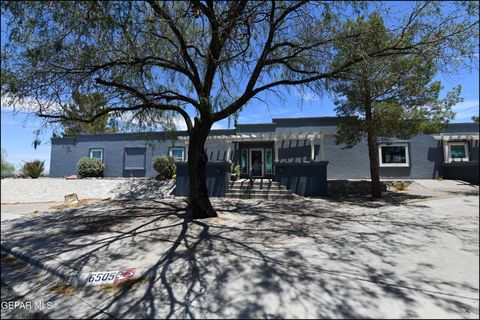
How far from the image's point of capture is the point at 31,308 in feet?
14.0

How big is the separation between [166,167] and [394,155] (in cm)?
1437

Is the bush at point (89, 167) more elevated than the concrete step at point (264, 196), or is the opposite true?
the bush at point (89, 167)

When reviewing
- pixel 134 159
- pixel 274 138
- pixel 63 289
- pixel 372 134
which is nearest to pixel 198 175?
pixel 63 289

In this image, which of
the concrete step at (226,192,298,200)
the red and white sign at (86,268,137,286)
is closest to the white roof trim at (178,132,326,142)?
the concrete step at (226,192,298,200)

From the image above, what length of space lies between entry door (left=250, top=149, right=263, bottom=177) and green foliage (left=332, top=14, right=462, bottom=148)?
22.0ft

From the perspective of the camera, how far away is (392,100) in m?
12.2

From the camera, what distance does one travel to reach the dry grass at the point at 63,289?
471cm

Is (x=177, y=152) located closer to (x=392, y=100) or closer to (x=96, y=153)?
(x=96, y=153)

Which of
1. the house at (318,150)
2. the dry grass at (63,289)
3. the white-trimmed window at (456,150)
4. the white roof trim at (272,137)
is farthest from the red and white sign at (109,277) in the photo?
the white-trimmed window at (456,150)

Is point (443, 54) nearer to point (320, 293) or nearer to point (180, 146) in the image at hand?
point (320, 293)

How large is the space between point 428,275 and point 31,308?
543 centimetres

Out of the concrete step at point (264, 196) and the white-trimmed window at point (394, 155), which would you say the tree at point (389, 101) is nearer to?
the concrete step at point (264, 196)

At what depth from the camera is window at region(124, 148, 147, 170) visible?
22492 millimetres

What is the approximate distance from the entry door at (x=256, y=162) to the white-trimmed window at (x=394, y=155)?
24.9 feet
